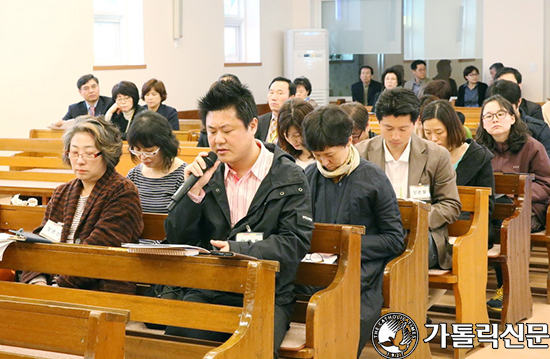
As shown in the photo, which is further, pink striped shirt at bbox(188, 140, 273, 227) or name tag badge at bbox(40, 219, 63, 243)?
name tag badge at bbox(40, 219, 63, 243)

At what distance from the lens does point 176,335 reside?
2742mm

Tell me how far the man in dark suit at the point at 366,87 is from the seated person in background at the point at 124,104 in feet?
21.4

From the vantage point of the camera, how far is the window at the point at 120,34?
1030 cm

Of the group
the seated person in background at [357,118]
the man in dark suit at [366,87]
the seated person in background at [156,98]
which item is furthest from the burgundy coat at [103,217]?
the man in dark suit at [366,87]

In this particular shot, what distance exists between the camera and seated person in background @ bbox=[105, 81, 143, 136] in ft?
22.9

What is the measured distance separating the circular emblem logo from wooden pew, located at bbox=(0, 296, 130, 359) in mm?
1478

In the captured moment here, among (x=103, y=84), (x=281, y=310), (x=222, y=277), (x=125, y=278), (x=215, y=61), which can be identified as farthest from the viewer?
(x=215, y=61)

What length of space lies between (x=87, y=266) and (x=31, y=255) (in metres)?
0.24

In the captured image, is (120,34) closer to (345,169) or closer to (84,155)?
(84,155)

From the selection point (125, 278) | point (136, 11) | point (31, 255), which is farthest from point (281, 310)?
point (136, 11)

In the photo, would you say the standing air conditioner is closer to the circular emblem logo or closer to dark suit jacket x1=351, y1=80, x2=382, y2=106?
dark suit jacket x1=351, y1=80, x2=382, y2=106

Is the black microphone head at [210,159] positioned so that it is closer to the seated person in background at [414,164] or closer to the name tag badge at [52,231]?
the name tag badge at [52,231]

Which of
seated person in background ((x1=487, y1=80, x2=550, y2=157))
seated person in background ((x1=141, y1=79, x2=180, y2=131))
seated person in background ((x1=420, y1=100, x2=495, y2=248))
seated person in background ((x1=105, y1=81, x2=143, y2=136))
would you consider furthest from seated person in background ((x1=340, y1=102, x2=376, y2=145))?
seated person in background ((x1=141, y1=79, x2=180, y2=131))

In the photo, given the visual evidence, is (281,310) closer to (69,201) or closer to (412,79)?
(69,201)
